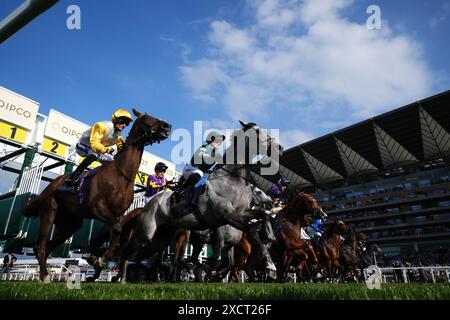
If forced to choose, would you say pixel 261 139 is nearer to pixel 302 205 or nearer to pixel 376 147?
pixel 302 205

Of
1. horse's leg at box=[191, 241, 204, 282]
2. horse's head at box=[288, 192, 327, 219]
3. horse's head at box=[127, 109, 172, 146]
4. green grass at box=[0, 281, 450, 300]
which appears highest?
horse's head at box=[127, 109, 172, 146]

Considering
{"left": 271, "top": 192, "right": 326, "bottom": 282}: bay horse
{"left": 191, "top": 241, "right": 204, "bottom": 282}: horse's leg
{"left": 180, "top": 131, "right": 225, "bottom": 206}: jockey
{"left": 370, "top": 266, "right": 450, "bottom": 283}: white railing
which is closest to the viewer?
{"left": 180, "top": 131, "right": 225, "bottom": 206}: jockey

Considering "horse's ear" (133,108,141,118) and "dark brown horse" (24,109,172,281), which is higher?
"horse's ear" (133,108,141,118)

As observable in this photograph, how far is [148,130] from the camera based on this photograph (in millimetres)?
5570

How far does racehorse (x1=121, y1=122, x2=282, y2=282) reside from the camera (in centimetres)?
582

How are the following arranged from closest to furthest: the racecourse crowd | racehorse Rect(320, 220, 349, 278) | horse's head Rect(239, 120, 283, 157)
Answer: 1. horse's head Rect(239, 120, 283, 157)
2. racehorse Rect(320, 220, 349, 278)
3. the racecourse crowd

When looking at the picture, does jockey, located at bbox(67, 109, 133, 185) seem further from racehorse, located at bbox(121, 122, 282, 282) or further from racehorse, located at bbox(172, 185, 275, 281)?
racehorse, located at bbox(172, 185, 275, 281)

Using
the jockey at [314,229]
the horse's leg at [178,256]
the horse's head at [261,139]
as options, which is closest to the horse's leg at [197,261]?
the horse's leg at [178,256]

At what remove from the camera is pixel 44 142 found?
54.8ft

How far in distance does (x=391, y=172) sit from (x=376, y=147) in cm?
1171

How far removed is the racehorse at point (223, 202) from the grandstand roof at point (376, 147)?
150 ft

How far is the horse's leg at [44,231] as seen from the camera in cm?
554

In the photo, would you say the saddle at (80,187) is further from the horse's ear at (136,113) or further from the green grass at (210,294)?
the green grass at (210,294)

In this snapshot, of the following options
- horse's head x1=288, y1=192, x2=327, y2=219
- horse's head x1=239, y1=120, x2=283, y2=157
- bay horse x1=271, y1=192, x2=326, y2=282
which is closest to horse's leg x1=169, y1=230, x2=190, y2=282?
bay horse x1=271, y1=192, x2=326, y2=282
